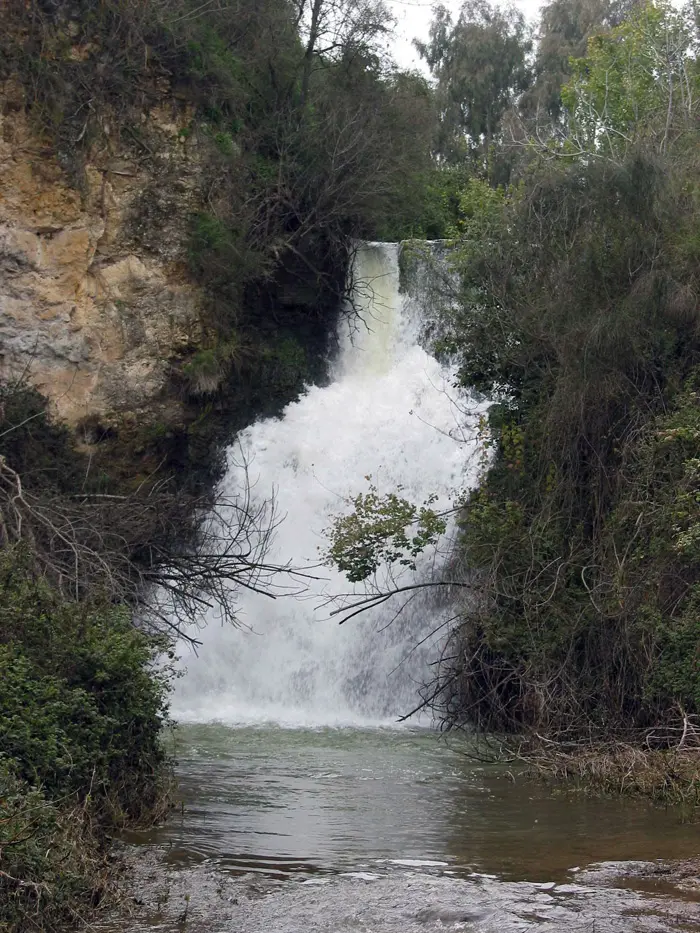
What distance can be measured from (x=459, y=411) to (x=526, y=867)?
13.6m

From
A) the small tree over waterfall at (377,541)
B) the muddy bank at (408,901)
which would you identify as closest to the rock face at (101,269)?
the small tree over waterfall at (377,541)

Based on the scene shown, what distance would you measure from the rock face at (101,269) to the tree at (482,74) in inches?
925

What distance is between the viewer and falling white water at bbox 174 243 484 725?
1673cm

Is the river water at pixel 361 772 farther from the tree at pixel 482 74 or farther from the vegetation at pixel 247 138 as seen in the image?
the tree at pixel 482 74

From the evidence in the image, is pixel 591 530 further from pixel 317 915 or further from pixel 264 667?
pixel 317 915

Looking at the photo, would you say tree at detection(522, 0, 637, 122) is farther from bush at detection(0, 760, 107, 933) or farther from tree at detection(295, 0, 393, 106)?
bush at detection(0, 760, 107, 933)

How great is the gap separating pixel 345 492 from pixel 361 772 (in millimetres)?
8395

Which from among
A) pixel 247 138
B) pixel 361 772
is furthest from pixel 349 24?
pixel 361 772

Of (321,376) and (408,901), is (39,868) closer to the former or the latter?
(408,901)

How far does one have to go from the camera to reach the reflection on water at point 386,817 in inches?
342

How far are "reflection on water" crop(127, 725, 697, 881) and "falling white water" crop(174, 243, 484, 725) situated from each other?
2803 millimetres

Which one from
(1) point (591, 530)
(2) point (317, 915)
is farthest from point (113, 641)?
(1) point (591, 530)

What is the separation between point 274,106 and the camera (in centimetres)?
2433

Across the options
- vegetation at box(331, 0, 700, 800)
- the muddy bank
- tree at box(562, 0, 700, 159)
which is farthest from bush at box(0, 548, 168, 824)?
tree at box(562, 0, 700, 159)
